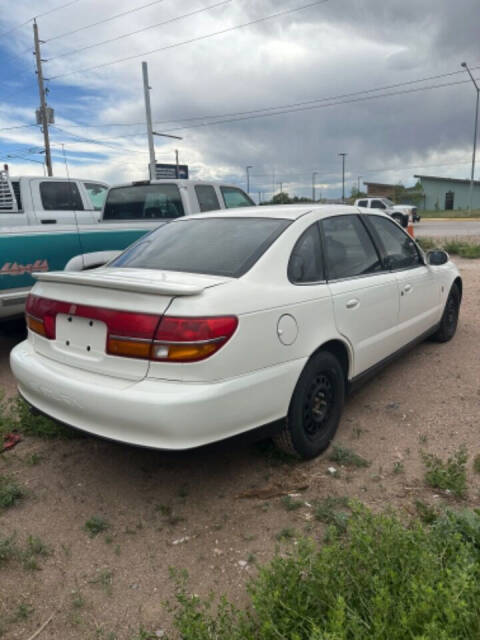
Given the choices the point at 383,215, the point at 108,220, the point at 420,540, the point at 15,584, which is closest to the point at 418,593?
the point at 420,540

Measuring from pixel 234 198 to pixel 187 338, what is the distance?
17.9 feet

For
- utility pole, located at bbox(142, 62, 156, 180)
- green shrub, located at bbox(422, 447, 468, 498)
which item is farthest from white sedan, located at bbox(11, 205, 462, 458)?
utility pole, located at bbox(142, 62, 156, 180)

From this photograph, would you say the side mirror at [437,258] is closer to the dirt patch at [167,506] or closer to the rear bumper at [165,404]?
the dirt patch at [167,506]

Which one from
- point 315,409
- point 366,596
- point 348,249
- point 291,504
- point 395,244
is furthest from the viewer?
point 395,244

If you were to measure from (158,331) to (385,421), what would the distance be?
2.14 m

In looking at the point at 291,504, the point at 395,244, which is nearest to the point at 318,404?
the point at 291,504

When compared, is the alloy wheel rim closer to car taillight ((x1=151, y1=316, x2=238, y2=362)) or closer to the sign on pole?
car taillight ((x1=151, y1=316, x2=238, y2=362))

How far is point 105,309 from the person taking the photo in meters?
2.58

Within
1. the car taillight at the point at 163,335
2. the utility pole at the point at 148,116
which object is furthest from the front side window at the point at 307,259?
the utility pole at the point at 148,116

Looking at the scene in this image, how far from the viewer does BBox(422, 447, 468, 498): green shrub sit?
9.17 ft

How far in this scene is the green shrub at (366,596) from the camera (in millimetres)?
1603

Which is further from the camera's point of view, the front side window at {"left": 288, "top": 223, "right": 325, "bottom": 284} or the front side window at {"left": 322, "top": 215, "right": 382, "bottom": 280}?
the front side window at {"left": 322, "top": 215, "right": 382, "bottom": 280}

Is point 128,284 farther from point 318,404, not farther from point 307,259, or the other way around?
point 318,404

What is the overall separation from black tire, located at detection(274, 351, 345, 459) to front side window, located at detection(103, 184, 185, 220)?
4.08 meters
